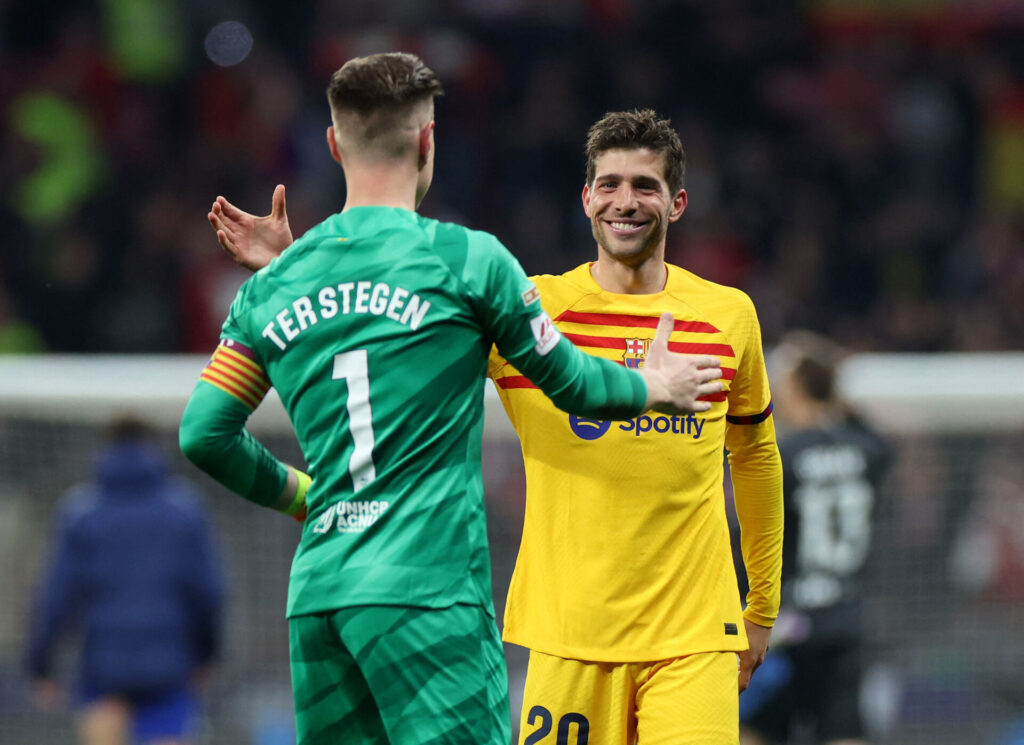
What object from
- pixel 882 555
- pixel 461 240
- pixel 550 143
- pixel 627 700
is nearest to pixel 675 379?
pixel 461 240

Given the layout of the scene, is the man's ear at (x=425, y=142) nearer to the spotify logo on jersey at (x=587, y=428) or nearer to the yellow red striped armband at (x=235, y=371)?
the yellow red striped armband at (x=235, y=371)

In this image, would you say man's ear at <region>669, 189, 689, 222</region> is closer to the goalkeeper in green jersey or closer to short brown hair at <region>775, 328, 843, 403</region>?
the goalkeeper in green jersey

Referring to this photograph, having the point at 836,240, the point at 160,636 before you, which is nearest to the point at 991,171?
the point at 836,240

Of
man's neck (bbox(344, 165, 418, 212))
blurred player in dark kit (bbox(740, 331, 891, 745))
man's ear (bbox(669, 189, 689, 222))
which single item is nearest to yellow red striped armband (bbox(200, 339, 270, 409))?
man's neck (bbox(344, 165, 418, 212))

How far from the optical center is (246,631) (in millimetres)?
9156

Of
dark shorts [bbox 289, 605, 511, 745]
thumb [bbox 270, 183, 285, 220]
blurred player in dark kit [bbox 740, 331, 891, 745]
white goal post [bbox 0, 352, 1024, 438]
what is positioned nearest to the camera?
dark shorts [bbox 289, 605, 511, 745]

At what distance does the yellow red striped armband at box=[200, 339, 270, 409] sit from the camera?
10.8ft

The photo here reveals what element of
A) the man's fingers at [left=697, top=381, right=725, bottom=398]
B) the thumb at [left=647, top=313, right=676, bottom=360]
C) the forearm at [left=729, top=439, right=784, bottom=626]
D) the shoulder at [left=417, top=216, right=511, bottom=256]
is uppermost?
the shoulder at [left=417, top=216, right=511, bottom=256]

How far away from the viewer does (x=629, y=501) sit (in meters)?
4.00

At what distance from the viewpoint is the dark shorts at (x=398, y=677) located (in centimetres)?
318

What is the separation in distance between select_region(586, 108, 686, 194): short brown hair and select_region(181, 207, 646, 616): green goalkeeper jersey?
3.20 ft

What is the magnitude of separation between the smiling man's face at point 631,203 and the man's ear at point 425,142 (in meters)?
0.85

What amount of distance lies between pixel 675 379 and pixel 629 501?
67 cm

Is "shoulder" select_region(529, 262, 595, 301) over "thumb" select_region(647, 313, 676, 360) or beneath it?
over
